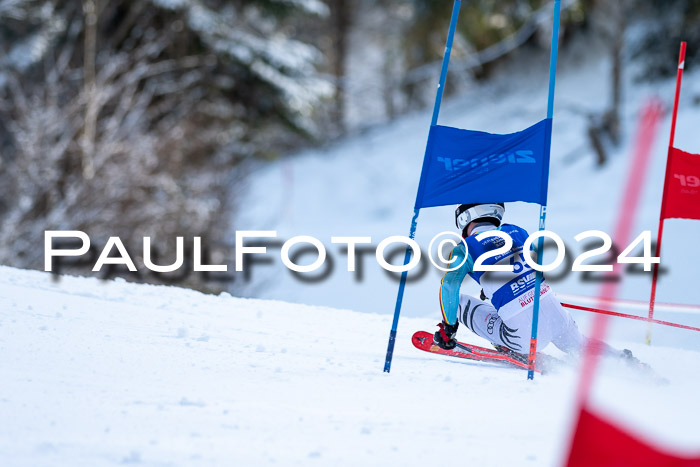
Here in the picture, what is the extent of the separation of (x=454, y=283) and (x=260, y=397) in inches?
58.5

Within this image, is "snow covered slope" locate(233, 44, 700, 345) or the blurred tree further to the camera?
the blurred tree

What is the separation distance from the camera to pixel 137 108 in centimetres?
1370

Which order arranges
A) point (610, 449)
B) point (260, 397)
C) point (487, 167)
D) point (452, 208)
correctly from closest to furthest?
1. point (610, 449)
2. point (260, 397)
3. point (487, 167)
4. point (452, 208)

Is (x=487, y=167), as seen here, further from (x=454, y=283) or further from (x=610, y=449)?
(x=610, y=449)

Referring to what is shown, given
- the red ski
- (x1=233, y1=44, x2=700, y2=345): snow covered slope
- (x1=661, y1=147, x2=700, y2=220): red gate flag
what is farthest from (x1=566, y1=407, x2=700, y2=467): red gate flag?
(x1=233, y1=44, x2=700, y2=345): snow covered slope

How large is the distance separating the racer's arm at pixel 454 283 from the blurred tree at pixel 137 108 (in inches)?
290

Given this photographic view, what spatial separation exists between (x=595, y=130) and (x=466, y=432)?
529 inches

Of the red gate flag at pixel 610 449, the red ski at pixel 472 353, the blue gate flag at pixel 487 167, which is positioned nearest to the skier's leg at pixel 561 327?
the red ski at pixel 472 353

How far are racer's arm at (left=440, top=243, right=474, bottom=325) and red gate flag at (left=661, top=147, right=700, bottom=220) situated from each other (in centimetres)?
235

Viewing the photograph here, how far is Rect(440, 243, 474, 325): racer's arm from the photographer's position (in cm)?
419

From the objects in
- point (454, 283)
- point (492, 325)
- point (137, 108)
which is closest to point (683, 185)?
point (492, 325)

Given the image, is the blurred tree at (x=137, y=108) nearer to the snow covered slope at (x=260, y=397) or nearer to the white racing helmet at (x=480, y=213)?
the snow covered slope at (x=260, y=397)

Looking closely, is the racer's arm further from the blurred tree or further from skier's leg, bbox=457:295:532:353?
the blurred tree

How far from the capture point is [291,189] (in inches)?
840
